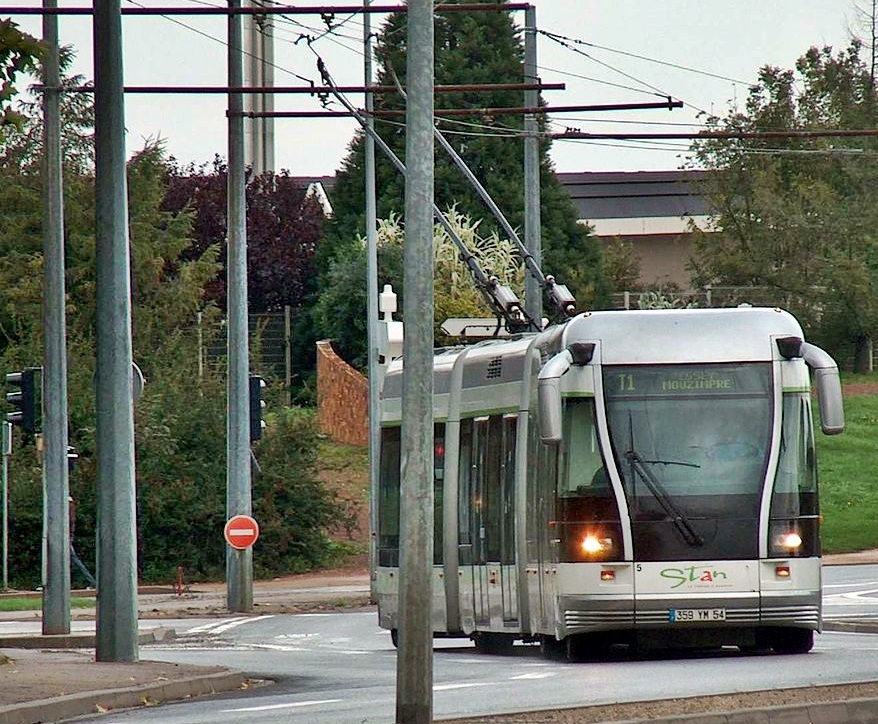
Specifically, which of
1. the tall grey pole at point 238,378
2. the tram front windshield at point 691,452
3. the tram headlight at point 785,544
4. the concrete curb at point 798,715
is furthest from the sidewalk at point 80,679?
the tram headlight at point 785,544

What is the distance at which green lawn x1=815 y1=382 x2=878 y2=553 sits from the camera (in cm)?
4611

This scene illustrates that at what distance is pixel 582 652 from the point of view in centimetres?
1978

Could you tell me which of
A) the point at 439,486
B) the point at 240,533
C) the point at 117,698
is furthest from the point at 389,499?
the point at 240,533

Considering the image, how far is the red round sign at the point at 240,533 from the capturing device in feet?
106

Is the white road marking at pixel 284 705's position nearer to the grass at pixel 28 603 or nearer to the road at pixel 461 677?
the road at pixel 461 677

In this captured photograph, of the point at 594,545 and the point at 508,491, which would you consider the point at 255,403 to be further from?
the point at 594,545

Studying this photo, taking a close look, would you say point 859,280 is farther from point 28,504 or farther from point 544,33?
point 544,33

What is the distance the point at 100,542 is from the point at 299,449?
25439mm

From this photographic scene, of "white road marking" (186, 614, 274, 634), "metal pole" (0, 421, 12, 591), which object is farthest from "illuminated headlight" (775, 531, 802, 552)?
"metal pole" (0, 421, 12, 591)

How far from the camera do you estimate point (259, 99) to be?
244 ft

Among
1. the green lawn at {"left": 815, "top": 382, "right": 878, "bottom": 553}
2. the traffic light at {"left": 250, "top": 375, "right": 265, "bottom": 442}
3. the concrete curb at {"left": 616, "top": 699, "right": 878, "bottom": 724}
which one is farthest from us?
the green lawn at {"left": 815, "top": 382, "right": 878, "bottom": 553}

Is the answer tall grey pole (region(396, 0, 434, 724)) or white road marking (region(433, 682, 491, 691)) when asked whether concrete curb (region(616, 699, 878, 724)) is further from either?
white road marking (region(433, 682, 491, 691))

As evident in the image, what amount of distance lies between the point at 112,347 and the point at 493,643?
239 inches

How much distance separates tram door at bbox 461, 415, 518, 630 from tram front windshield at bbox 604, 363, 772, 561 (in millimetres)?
2222
